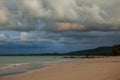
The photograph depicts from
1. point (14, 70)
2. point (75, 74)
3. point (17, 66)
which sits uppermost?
point (17, 66)

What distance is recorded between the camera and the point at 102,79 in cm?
1633

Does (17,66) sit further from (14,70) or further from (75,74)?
(75,74)

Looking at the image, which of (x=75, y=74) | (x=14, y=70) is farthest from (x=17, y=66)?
(x=75, y=74)

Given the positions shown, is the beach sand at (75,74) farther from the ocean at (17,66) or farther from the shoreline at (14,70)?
the ocean at (17,66)

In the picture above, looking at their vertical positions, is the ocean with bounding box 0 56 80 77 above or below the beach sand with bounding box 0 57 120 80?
above

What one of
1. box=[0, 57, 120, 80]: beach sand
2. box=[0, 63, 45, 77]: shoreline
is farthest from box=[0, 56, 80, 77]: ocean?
box=[0, 57, 120, 80]: beach sand

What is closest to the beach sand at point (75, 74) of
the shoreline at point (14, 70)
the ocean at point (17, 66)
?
the shoreline at point (14, 70)

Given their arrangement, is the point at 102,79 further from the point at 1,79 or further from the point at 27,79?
the point at 1,79

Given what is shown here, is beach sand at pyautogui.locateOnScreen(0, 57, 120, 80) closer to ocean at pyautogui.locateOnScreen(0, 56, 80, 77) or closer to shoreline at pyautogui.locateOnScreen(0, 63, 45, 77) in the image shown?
shoreline at pyautogui.locateOnScreen(0, 63, 45, 77)

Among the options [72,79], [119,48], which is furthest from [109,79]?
[119,48]

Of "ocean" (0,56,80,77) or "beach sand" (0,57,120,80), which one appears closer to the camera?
"beach sand" (0,57,120,80)

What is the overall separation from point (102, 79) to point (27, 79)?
667 centimetres

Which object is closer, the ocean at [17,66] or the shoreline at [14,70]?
the shoreline at [14,70]

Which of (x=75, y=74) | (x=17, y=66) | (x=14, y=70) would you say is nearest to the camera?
(x=75, y=74)
